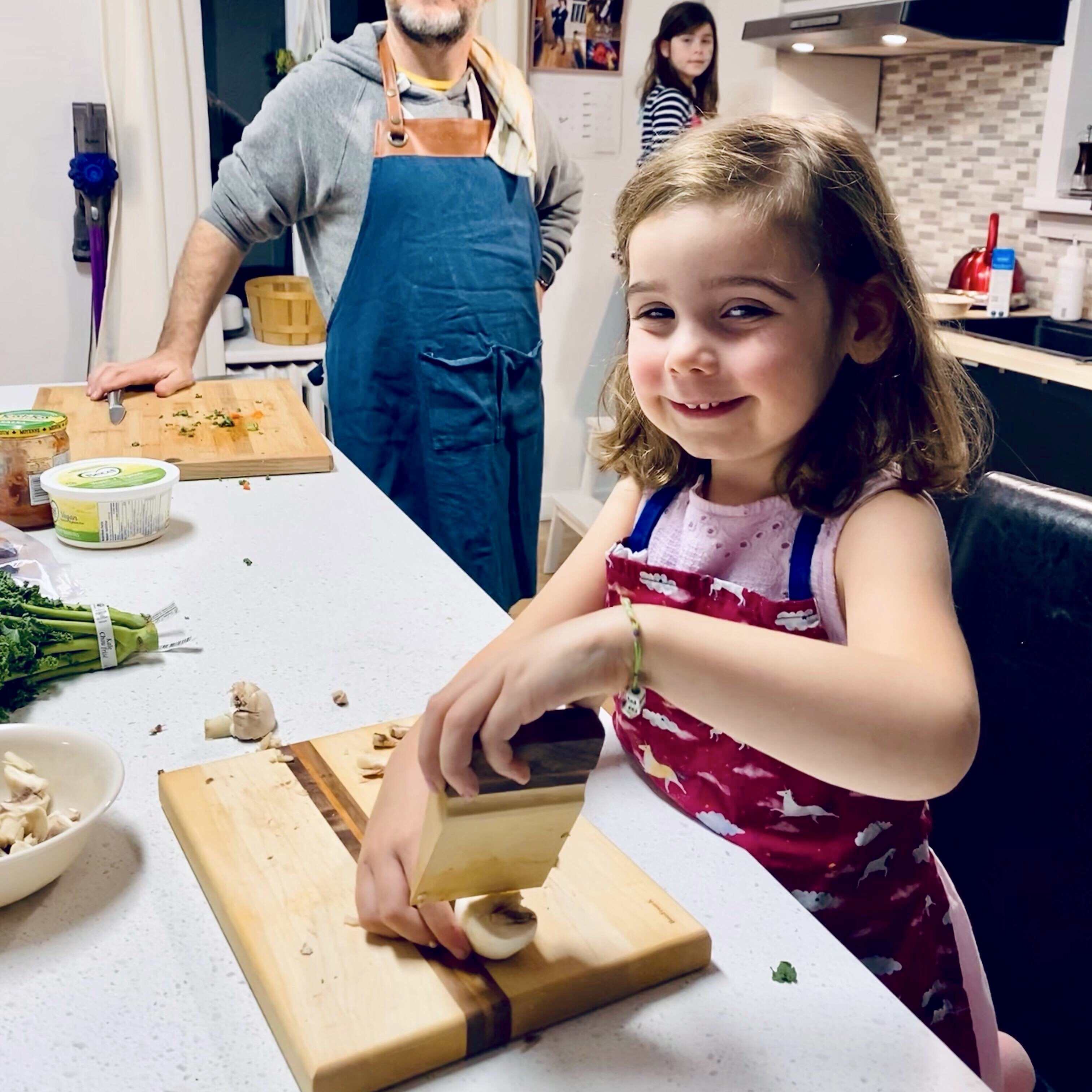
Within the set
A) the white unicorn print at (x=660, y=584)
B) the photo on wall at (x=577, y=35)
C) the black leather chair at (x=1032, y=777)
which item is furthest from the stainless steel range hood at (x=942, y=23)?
the white unicorn print at (x=660, y=584)

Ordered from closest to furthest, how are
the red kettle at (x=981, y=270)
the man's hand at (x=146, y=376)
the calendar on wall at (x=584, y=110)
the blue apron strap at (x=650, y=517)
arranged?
the blue apron strap at (x=650, y=517) < the man's hand at (x=146, y=376) < the red kettle at (x=981, y=270) < the calendar on wall at (x=584, y=110)

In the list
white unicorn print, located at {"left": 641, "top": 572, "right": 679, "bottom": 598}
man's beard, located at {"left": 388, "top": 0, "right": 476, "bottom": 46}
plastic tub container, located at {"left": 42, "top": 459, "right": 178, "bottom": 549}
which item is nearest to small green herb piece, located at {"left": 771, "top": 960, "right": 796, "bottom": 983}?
white unicorn print, located at {"left": 641, "top": 572, "right": 679, "bottom": 598}

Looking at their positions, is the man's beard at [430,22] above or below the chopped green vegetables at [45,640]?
above

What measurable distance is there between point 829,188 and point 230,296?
2.96m

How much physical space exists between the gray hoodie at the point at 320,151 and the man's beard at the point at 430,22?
80 millimetres

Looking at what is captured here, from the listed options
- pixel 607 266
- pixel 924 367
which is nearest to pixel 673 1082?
pixel 924 367

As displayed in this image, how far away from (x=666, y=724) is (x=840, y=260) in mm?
410

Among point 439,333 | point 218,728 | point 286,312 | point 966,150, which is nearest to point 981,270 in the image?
point 966,150

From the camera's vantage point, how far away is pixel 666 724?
99 centimetres

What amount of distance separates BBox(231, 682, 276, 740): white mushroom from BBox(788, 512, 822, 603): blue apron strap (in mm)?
458

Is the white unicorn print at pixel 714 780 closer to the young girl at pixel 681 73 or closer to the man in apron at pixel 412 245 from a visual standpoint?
the man in apron at pixel 412 245

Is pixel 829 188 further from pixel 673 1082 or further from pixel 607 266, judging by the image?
pixel 607 266

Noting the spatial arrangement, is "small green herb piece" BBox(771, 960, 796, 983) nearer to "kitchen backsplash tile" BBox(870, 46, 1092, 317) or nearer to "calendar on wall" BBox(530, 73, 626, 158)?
"kitchen backsplash tile" BBox(870, 46, 1092, 317)

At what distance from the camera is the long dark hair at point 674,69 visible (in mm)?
3686
